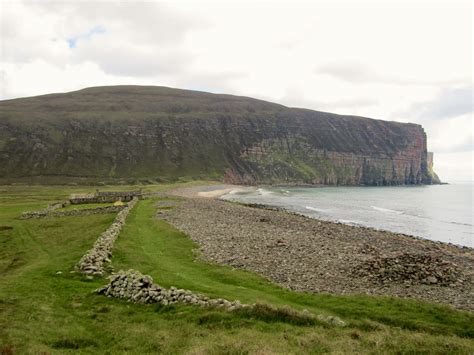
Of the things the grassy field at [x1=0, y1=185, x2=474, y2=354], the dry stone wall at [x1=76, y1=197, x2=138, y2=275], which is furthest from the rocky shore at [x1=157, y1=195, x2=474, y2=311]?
the dry stone wall at [x1=76, y1=197, x2=138, y2=275]

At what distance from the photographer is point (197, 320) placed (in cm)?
1594

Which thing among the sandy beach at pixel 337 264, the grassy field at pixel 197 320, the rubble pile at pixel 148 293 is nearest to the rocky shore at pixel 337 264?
the sandy beach at pixel 337 264

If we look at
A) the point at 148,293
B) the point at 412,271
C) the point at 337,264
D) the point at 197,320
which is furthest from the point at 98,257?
the point at 412,271

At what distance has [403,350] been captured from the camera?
13.4m

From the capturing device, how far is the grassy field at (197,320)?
44.7 feet

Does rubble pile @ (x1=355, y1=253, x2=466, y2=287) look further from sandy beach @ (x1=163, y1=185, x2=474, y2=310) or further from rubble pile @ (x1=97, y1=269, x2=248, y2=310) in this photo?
rubble pile @ (x1=97, y1=269, x2=248, y2=310)

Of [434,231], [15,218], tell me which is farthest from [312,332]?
[434,231]

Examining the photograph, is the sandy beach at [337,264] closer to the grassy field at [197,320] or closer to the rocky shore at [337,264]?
the rocky shore at [337,264]

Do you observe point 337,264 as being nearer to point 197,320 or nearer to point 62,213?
point 197,320

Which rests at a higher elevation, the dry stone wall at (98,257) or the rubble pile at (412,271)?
the rubble pile at (412,271)

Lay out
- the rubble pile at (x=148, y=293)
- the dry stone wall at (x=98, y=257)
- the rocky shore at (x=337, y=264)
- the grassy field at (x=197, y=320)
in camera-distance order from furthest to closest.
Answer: the dry stone wall at (x=98, y=257) → the rocky shore at (x=337, y=264) → the rubble pile at (x=148, y=293) → the grassy field at (x=197, y=320)

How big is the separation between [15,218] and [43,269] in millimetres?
32241

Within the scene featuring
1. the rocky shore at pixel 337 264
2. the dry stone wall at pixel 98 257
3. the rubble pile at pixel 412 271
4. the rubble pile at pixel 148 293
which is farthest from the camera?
the dry stone wall at pixel 98 257

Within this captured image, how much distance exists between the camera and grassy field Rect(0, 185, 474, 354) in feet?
44.7
